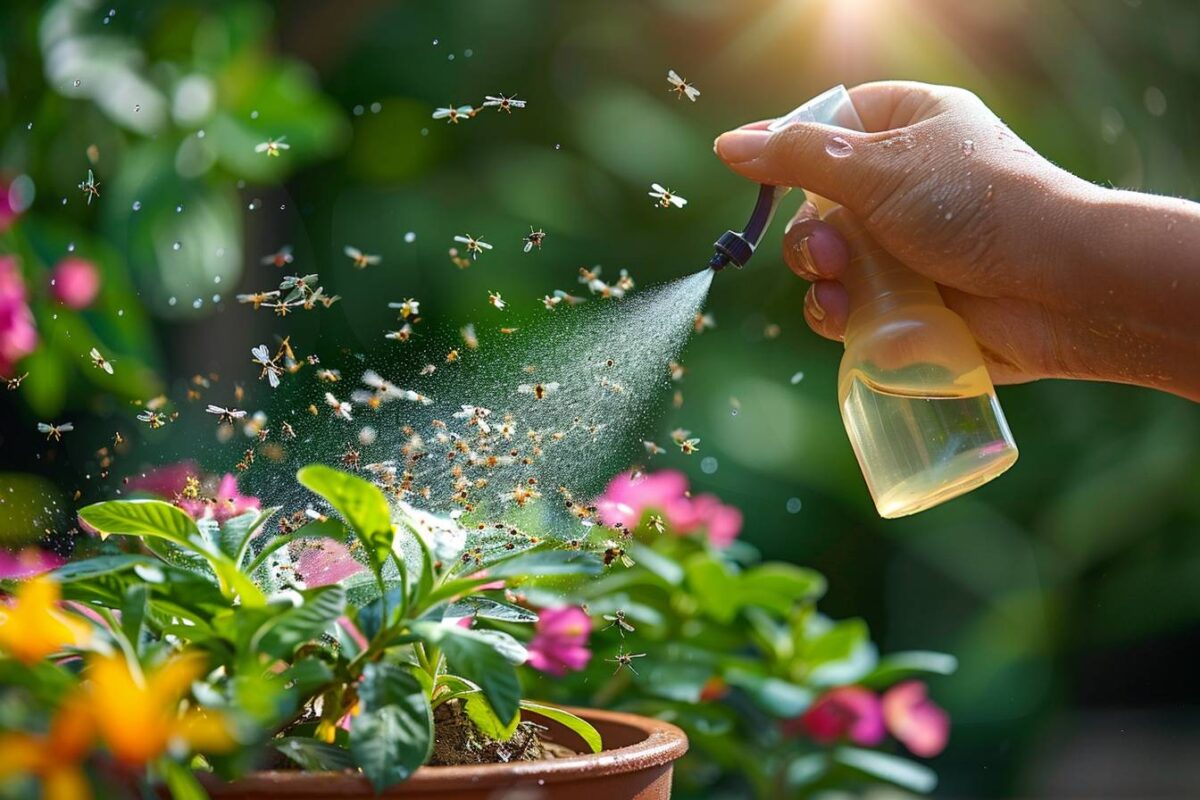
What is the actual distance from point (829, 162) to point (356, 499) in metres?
0.50

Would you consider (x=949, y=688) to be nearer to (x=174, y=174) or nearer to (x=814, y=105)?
(x=814, y=105)

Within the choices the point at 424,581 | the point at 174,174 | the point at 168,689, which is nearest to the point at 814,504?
the point at 174,174

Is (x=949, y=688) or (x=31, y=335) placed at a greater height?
(x=31, y=335)

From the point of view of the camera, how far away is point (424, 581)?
53cm

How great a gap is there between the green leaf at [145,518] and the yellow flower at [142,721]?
0.13 m

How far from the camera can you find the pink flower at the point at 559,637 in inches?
23.0

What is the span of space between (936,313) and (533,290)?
86 centimetres

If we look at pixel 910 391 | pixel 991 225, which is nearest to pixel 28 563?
pixel 910 391

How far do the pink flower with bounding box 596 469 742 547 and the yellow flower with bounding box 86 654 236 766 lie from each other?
0.33 metres

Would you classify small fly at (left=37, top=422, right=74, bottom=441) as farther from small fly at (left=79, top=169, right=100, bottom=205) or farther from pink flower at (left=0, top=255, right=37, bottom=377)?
small fly at (left=79, top=169, right=100, bottom=205)

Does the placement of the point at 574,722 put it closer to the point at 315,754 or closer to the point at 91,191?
the point at 315,754

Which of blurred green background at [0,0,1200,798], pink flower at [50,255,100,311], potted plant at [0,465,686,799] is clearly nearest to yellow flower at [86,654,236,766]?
potted plant at [0,465,686,799]

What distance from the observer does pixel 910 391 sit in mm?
814

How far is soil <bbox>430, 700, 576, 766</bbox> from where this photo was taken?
0.59m
